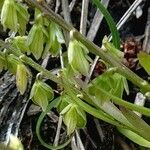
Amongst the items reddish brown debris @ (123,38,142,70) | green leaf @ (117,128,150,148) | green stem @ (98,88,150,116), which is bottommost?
green leaf @ (117,128,150,148)

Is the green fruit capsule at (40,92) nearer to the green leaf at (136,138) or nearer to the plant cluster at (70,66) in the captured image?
the plant cluster at (70,66)

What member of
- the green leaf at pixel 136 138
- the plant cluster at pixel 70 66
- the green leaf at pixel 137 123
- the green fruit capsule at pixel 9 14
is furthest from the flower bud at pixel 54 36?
the green leaf at pixel 136 138

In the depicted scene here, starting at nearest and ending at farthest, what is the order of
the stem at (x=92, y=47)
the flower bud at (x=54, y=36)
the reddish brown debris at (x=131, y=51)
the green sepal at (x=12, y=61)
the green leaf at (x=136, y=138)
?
the stem at (x=92, y=47), the flower bud at (x=54, y=36), the green sepal at (x=12, y=61), the green leaf at (x=136, y=138), the reddish brown debris at (x=131, y=51)

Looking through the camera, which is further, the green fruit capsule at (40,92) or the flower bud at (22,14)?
the green fruit capsule at (40,92)

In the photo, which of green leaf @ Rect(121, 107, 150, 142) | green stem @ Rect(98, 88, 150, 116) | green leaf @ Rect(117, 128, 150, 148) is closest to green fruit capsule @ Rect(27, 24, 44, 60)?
green stem @ Rect(98, 88, 150, 116)

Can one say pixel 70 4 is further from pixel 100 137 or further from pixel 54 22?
pixel 54 22

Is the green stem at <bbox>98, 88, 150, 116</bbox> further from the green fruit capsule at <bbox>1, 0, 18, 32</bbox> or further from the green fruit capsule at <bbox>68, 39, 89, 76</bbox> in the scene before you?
the green fruit capsule at <bbox>1, 0, 18, 32</bbox>

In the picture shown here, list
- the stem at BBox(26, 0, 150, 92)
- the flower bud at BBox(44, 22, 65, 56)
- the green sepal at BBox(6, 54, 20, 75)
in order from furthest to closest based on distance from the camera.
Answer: the green sepal at BBox(6, 54, 20, 75) → the flower bud at BBox(44, 22, 65, 56) → the stem at BBox(26, 0, 150, 92)
